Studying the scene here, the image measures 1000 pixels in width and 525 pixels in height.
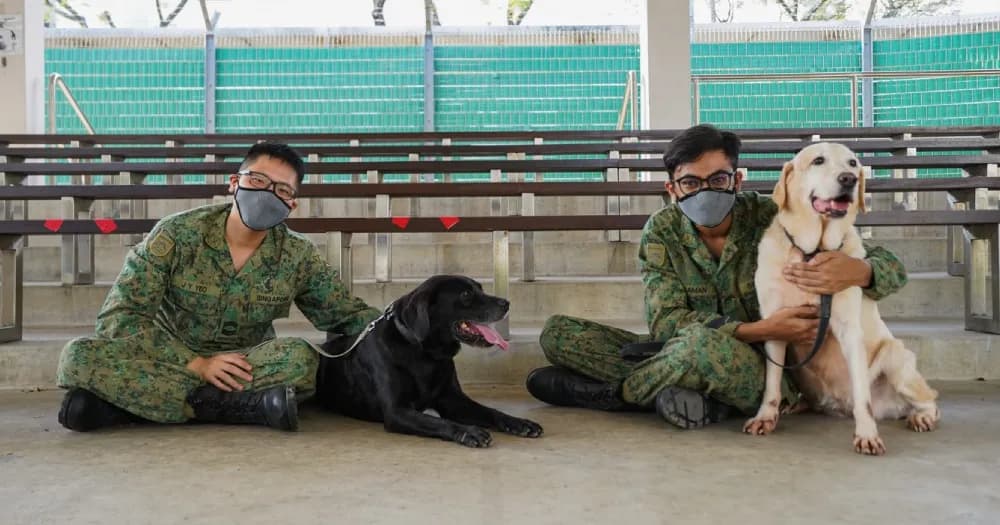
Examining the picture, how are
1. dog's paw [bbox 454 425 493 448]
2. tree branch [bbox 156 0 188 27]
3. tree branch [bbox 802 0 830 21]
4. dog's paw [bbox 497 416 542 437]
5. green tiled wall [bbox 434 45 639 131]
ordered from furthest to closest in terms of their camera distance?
tree branch [bbox 802 0 830 21] → tree branch [bbox 156 0 188 27] → green tiled wall [bbox 434 45 639 131] → dog's paw [bbox 497 416 542 437] → dog's paw [bbox 454 425 493 448]

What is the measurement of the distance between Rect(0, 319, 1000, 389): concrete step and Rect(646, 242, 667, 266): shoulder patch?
84 centimetres

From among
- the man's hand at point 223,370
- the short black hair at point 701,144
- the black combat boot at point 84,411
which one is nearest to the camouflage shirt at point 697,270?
the short black hair at point 701,144

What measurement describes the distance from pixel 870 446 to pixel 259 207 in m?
2.05

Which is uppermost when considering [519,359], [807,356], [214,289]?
[214,289]

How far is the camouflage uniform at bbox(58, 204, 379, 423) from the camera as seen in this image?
241 centimetres

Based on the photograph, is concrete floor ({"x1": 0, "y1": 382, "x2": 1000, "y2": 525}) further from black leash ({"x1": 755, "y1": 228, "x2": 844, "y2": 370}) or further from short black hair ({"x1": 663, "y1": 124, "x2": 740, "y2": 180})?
short black hair ({"x1": 663, "y1": 124, "x2": 740, "y2": 180})

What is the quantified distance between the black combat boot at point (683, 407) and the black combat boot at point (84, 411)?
1.82 m

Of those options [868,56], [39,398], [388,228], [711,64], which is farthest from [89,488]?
[868,56]

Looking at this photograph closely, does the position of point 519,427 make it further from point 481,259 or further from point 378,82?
point 378,82

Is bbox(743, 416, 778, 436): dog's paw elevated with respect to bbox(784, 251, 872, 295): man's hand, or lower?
lower

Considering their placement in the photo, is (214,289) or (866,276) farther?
(214,289)

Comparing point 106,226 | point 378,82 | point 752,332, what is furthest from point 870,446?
point 378,82

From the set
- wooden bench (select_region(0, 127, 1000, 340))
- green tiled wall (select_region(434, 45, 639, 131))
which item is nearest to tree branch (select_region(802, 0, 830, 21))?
green tiled wall (select_region(434, 45, 639, 131))

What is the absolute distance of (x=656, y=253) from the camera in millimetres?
2701
